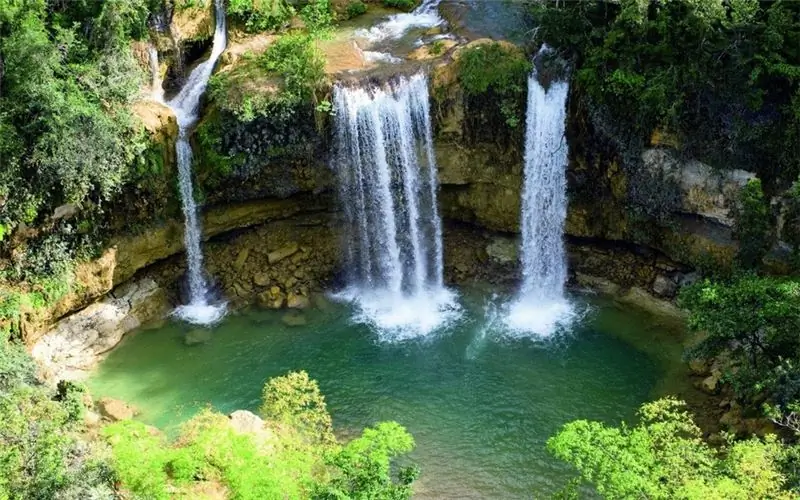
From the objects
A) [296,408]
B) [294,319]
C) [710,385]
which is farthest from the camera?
[294,319]

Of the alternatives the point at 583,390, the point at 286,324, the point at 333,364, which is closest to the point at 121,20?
the point at 286,324

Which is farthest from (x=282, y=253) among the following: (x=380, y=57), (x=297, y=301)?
(x=380, y=57)

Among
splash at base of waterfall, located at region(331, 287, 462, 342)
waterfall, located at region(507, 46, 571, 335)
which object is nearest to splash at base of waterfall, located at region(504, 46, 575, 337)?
waterfall, located at region(507, 46, 571, 335)

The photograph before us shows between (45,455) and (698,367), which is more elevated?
(45,455)

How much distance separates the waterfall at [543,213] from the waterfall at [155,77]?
37.2 ft

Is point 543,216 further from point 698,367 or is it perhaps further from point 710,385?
point 710,385

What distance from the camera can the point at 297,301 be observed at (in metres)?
24.3

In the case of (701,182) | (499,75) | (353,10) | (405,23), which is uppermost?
(353,10)

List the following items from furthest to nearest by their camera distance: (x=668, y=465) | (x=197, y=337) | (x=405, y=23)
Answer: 1. (x=405, y=23)
2. (x=197, y=337)
3. (x=668, y=465)

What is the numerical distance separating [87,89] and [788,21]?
18.3 metres

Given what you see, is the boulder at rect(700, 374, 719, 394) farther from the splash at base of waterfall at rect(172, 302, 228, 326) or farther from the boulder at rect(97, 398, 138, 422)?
the boulder at rect(97, 398, 138, 422)

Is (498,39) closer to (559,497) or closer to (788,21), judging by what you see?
(788,21)

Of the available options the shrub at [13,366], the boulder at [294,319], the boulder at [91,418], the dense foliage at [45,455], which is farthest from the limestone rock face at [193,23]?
the dense foliage at [45,455]

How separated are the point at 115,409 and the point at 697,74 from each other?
1752 cm
